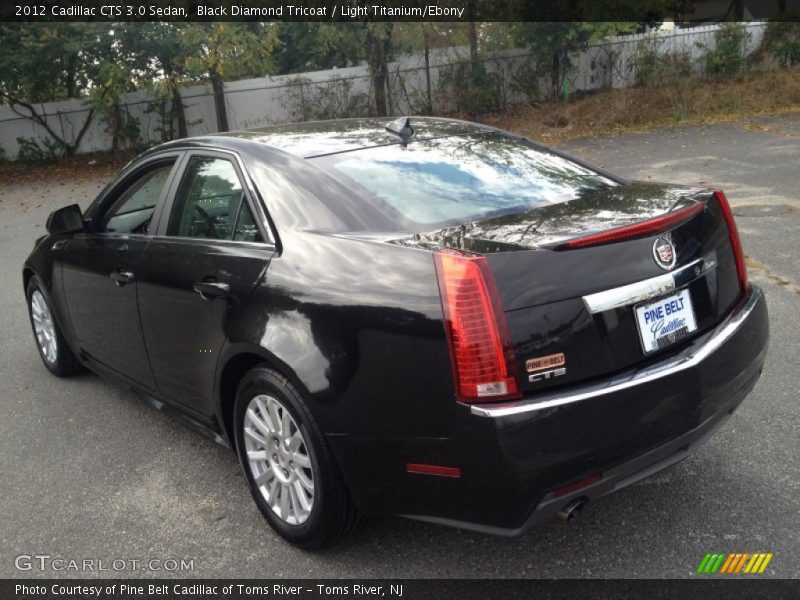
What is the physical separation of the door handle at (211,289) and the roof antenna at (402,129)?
113cm

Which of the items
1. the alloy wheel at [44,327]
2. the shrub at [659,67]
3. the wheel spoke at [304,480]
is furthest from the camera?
the shrub at [659,67]

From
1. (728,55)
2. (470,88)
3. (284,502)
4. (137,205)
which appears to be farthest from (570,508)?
(470,88)

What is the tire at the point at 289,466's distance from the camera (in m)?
3.06

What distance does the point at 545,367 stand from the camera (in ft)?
8.57

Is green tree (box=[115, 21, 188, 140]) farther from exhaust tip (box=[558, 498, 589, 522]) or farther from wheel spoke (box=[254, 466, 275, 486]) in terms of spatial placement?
exhaust tip (box=[558, 498, 589, 522])

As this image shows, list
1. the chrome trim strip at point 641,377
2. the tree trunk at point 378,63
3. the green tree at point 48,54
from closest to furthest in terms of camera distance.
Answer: the chrome trim strip at point 641,377
the green tree at point 48,54
the tree trunk at point 378,63

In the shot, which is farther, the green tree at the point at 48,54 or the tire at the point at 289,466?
the green tree at the point at 48,54

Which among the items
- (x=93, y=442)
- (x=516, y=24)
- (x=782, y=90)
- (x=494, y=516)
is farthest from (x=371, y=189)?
(x=516, y=24)

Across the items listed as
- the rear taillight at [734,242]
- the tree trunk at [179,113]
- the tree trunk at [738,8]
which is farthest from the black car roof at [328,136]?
the tree trunk at [738,8]

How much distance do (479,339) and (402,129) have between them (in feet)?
5.57

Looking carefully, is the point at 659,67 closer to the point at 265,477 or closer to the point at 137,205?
the point at 137,205

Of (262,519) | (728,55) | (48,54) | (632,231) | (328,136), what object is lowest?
(262,519)

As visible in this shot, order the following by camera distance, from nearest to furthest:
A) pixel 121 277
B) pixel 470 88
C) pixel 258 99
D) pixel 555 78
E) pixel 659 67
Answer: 1. pixel 121 277
2. pixel 659 67
3. pixel 555 78
4. pixel 470 88
5. pixel 258 99

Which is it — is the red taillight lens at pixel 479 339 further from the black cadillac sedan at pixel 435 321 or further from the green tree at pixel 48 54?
the green tree at pixel 48 54
